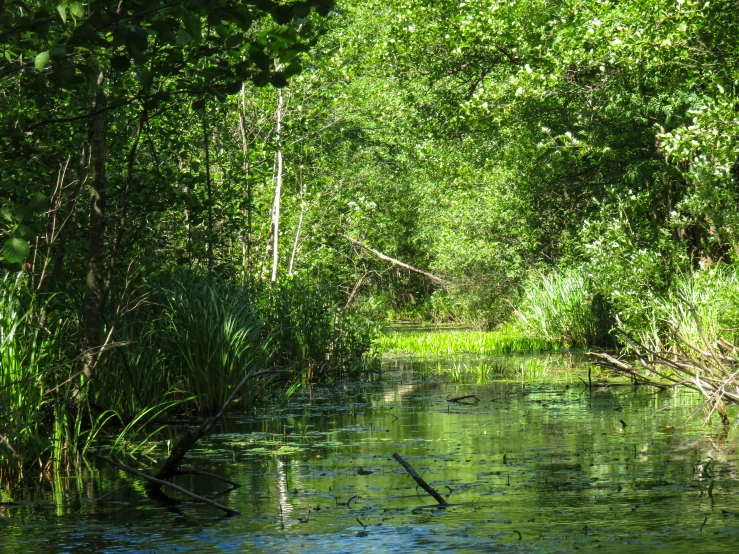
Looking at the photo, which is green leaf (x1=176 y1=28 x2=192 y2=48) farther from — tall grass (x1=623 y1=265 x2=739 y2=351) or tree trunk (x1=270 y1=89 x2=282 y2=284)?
tree trunk (x1=270 y1=89 x2=282 y2=284)

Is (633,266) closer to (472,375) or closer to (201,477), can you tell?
(472,375)

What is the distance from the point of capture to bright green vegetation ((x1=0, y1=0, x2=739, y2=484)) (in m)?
5.98

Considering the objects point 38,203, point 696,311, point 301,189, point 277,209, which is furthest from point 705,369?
point 301,189

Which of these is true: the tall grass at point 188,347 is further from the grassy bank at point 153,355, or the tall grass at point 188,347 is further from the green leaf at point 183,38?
the green leaf at point 183,38

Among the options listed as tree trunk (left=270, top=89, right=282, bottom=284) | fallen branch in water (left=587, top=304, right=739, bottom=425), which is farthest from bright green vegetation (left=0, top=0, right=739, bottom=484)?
fallen branch in water (left=587, top=304, right=739, bottom=425)

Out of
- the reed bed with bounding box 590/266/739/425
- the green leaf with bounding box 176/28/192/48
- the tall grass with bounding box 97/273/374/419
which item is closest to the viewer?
the green leaf with bounding box 176/28/192/48

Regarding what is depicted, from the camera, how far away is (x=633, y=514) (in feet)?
17.3

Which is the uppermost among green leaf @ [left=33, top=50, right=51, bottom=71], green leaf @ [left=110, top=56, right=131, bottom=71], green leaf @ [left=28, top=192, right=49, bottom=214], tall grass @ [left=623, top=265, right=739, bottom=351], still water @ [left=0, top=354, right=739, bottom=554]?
green leaf @ [left=110, top=56, right=131, bottom=71]

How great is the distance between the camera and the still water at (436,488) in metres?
4.89

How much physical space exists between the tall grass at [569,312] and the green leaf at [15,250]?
15214 mm

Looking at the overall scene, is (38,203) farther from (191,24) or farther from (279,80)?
(279,80)

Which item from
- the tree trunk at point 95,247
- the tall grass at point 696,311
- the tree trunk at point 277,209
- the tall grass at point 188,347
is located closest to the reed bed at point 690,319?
the tall grass at point 696,311

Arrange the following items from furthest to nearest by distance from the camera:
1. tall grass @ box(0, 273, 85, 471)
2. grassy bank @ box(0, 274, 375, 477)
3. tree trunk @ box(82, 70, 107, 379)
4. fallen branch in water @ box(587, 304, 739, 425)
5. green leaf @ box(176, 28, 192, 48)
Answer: tree trunk @ box(82, 70, 107, 379) → fallen branch in water @ box(587, 304, 739, 425) → grassy bank @ box(0, 274, 375, 477) → tall grass @ box(0, 273, 85, 471) → green leaf @ box(176, 28, 192, 48)

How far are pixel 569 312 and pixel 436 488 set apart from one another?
531 inches
